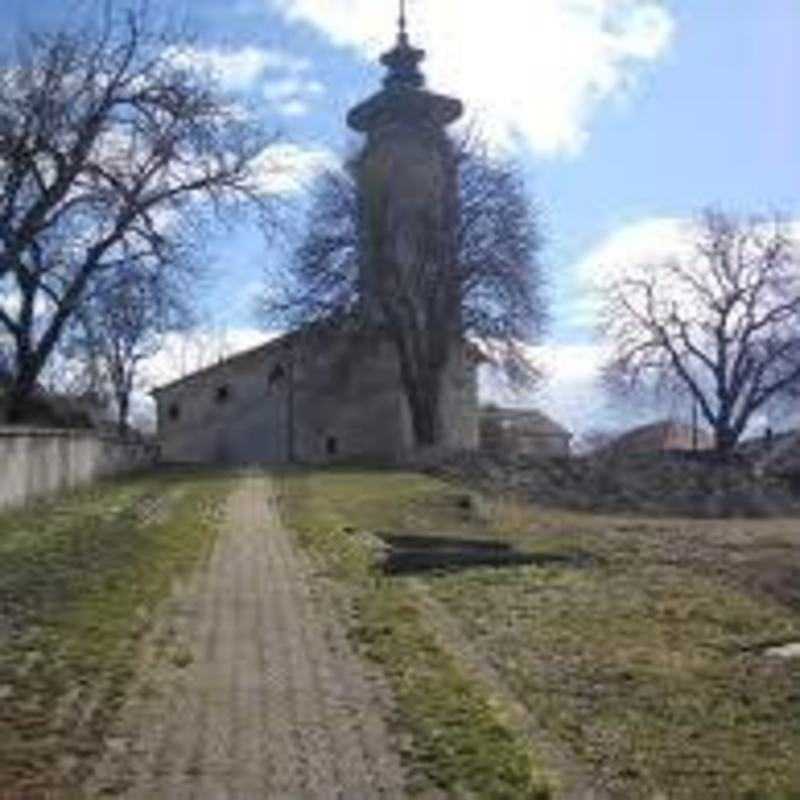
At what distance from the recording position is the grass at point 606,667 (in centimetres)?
1020

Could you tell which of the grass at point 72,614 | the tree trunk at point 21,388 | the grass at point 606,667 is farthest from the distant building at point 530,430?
the grass at point 606,667

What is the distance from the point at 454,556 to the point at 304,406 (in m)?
61.4

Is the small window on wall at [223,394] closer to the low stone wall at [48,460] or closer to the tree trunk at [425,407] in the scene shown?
the tree trunk at [425,407]

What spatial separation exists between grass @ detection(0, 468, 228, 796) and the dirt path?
0.23 meters

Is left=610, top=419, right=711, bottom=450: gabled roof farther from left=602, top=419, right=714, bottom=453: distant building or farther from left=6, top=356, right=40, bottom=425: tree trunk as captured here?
left=6, top=356, right=40, bottom=425: tree trunk

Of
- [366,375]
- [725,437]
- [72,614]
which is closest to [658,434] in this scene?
[725,437]

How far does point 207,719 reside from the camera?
37.3 ft

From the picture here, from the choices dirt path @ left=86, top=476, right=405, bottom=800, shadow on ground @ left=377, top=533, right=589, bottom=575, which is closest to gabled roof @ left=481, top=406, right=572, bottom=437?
shadow on ground @ left=377, top=533, right=589, bottom=575

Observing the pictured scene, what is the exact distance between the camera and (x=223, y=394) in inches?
3573

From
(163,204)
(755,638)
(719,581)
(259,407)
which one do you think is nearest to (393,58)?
(259,407)

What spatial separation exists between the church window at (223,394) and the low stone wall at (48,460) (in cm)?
3738

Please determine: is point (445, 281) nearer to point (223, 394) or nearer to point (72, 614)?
point (223, 394)

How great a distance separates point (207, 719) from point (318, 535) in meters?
16.4

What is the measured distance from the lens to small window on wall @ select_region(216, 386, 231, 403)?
297ft
